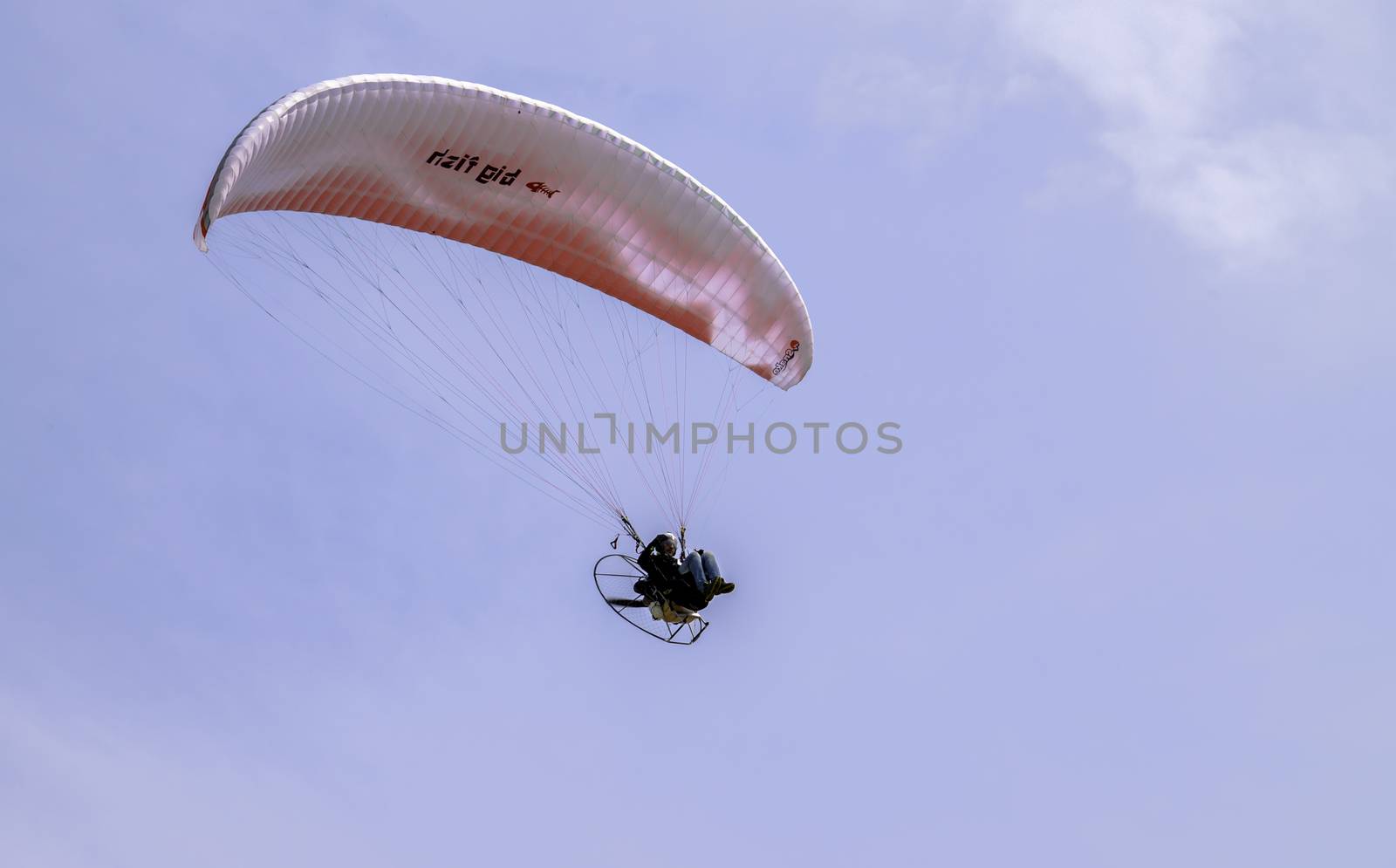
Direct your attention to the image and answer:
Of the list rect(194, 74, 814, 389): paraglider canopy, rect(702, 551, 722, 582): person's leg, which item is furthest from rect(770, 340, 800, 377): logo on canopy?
rect(702, 551, 722, 582): person's leg

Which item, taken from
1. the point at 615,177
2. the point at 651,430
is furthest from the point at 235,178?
the point at 651,430

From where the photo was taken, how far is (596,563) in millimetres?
27344

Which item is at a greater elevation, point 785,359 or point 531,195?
point 785,359

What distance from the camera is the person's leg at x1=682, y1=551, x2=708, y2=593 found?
87.1 ft

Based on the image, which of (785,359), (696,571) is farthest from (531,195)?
(696,571)

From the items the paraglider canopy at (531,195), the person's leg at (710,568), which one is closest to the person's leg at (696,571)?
the person's leg at (710,568)

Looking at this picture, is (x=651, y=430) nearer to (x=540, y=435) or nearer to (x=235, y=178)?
(x=540, y=435)

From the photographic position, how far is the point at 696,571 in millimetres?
26578

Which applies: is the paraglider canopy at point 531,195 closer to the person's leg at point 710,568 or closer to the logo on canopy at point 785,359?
the logo on canopy at point 785,359

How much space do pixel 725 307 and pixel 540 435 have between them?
11.0 feet

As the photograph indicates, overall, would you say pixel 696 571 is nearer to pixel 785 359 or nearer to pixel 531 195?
pixel 785 359

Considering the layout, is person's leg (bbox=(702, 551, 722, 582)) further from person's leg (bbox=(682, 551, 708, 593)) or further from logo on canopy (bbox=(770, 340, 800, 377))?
logo on canopy (bbox=(770, 340, 800, 377))

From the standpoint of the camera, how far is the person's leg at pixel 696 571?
26.6 m

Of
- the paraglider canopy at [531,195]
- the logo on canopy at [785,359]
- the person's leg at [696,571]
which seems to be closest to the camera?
the paraglider canopy at [531,195]
